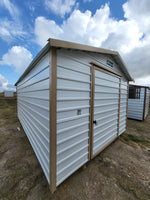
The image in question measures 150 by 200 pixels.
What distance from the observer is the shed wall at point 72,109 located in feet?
4.51

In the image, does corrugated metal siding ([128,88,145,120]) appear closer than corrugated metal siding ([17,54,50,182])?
No

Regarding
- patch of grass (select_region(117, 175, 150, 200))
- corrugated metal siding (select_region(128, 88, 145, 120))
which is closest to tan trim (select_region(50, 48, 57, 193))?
patch of grass (select_region(117, 175, 150, 200))

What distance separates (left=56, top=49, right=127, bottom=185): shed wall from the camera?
4.51 ft

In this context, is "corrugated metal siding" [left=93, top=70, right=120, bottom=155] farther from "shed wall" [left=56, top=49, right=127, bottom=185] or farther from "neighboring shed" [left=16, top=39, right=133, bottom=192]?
"shed wall" [left=56, top=49, right=127, bottom=185]

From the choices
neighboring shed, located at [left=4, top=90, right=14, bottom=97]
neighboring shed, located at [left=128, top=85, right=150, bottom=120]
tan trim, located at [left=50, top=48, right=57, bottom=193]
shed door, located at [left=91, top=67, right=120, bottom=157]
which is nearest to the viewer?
tan trim, located at [left=50, top=48, right=57, bottom=193]

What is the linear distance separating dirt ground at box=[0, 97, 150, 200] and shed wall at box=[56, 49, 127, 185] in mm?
258

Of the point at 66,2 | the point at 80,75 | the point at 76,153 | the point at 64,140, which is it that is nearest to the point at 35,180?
the point at 76,153

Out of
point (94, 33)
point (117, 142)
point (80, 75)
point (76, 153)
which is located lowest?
point (117, 142)

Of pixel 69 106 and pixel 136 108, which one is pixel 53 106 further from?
pixel 136 108

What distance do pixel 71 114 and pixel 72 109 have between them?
102 mm

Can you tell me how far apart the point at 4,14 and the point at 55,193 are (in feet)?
19.4

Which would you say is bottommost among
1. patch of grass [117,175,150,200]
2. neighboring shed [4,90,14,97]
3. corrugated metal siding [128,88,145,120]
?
patch of grass [117,175,150,200]

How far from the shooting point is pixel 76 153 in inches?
66.1

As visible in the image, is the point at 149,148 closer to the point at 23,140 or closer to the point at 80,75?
the point at 80,75
